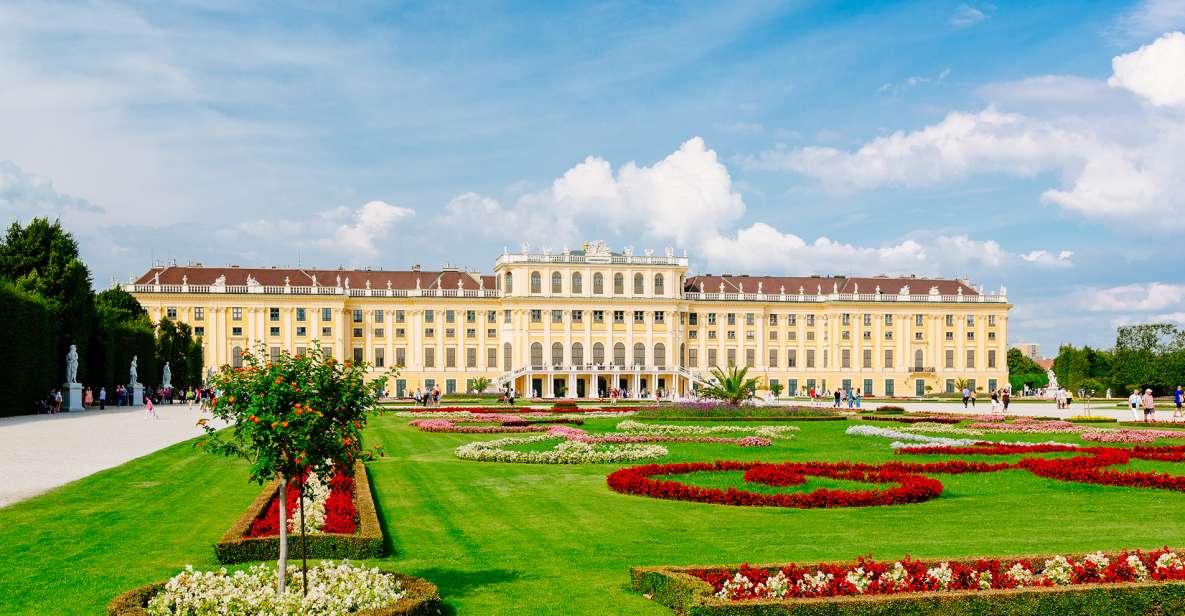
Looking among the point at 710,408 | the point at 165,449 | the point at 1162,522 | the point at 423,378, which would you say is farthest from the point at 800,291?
the point at 1162,522

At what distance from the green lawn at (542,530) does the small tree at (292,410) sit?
1.81m

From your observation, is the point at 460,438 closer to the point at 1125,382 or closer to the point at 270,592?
the point at 270,592

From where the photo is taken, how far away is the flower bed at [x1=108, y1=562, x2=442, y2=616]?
7859 millimetres

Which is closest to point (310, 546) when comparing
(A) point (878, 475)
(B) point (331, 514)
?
(B) point (331, 514)

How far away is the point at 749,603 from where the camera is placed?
301 inches

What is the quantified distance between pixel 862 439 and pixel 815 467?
33.1 feet

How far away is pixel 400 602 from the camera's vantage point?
8.01 m

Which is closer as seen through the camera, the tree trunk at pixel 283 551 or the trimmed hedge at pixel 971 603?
the trimmed hedge at pixel 971 603

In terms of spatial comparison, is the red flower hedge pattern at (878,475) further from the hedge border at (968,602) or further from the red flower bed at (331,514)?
the hedge border at (968,602)

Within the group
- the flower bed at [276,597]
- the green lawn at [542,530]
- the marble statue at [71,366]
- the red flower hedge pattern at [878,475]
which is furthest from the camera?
the marble statue at [71,366]

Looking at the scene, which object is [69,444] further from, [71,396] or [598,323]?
[598,323]

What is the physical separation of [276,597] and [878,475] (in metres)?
11.5

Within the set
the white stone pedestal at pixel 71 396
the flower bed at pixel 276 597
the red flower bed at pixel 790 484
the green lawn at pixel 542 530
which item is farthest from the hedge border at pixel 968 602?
the white stone pedestal at pixel 71 396

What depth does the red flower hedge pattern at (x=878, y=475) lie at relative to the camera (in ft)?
47.6
